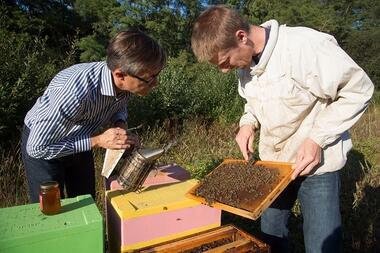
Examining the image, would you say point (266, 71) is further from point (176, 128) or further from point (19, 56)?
point (176, 128)

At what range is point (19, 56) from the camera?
476 cm

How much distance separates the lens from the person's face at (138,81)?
2123 mm

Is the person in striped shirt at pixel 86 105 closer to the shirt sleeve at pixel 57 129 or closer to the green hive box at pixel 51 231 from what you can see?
the shirt sleeve at pixel 57 129

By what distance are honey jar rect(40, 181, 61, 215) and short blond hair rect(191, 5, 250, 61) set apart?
1.07 metres

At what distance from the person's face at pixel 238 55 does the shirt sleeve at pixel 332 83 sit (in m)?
0.26

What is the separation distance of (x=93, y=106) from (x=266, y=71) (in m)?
1.05

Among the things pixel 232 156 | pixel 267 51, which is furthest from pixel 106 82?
pixel 232 156

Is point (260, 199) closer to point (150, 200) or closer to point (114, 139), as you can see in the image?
point (150, 200)

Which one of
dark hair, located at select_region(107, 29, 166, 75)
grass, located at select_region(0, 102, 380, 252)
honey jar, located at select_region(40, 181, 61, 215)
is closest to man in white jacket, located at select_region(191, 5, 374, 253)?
dark hair, located at select_region(107, 29, 166, 75)

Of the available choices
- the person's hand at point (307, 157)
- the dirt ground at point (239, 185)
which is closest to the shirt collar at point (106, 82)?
the dirt ground at point (239, 185)

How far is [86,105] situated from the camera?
2141 mm

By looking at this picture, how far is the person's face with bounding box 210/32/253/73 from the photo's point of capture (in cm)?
197

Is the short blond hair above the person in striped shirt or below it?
above

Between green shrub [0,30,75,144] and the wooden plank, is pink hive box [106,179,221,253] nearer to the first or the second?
the wooden plank
